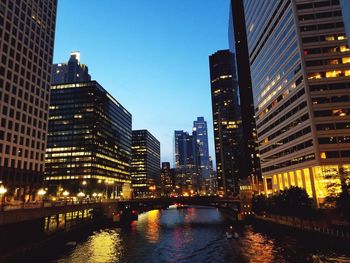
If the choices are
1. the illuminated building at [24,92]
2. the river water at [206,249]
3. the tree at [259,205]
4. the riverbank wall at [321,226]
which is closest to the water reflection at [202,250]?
the river water at [206,249]

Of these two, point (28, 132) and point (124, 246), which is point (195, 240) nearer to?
point (124, 246)

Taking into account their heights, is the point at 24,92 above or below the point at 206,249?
above

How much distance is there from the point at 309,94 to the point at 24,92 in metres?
96.3

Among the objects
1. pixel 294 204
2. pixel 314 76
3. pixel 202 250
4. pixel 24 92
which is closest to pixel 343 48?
pixel 314 76

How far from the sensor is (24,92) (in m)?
104

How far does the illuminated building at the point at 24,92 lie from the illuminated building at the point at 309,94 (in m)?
93.5

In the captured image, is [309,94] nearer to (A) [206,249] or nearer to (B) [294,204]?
(B) [294,204]

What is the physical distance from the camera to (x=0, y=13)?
309 feet

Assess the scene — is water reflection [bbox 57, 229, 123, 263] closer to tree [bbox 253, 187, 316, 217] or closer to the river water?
the river water

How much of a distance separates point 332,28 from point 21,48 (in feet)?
352

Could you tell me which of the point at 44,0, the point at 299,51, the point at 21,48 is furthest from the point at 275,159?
the point at 44,0

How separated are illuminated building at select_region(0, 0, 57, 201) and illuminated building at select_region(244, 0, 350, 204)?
93465mm

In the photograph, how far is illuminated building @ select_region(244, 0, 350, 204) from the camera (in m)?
95.2

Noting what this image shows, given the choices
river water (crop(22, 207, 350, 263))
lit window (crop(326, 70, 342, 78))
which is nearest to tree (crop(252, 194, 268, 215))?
river water (crop(22, 207, 350, 263))
